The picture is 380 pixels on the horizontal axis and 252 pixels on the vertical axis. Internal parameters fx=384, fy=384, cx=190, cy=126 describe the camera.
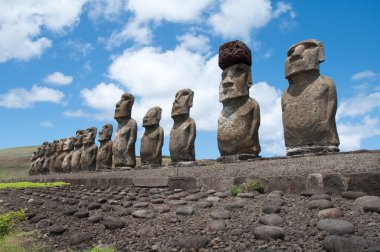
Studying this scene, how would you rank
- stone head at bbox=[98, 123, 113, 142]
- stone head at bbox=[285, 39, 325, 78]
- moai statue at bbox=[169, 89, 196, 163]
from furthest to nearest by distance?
1. stone head at bbox=[98, 123, 113, 142]
2. moai statue at bbox=[169, 89, 196, 163]
3. stone head at bbox=[285, 39, 325, 78]

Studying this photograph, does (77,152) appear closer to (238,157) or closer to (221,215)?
(238,157)

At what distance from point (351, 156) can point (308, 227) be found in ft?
8.31

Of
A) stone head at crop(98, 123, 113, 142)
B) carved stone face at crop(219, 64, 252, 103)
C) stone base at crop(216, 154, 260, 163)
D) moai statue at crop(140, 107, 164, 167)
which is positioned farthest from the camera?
stone head at crop(98, 123, 113, 142)

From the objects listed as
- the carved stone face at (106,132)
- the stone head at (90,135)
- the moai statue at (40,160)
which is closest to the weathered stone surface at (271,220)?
the carved stone face at (106,132)

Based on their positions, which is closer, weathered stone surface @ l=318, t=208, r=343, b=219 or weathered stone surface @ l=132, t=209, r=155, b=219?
weathered stone surface @ l=318, t=208, r=343, b=219

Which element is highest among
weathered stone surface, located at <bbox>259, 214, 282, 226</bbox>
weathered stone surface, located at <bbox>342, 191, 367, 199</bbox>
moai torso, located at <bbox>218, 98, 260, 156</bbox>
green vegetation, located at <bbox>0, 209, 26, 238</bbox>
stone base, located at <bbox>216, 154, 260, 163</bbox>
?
moai torso, located at <bbox>218, 98, 260, 156</bbox>

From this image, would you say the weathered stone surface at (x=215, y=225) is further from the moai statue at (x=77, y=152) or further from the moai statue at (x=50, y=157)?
the moai statue at (x=50, y=157)

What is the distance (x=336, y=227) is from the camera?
3.14m

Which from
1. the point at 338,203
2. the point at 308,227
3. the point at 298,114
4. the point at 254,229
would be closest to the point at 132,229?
the point at 254,229

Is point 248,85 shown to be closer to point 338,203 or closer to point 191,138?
point 191,138

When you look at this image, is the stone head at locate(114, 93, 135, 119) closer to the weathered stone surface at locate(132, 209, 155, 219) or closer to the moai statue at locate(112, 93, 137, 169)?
the moai statue at locate(112, 93, 137, 169)

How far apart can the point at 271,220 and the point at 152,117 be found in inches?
373

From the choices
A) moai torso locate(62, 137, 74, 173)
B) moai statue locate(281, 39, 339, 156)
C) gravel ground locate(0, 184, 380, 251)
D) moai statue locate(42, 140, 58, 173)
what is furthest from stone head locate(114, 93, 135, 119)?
moai statue locate(42, 140, 58, 173)

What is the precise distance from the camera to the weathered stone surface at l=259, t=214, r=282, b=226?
351 cm
